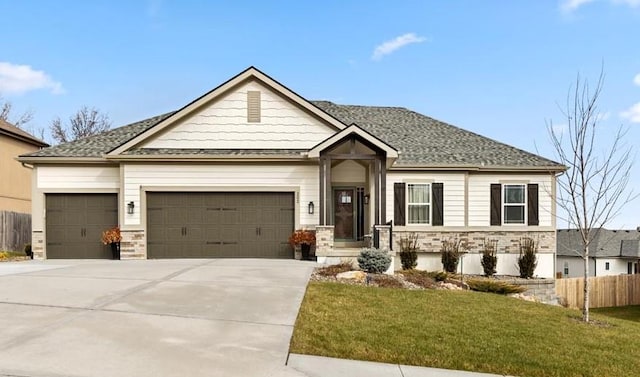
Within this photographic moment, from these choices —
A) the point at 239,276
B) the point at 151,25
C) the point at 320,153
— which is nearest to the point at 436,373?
the point at 239,276

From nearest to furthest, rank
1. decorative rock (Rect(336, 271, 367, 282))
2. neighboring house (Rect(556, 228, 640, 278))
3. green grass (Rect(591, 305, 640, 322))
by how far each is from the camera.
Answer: decorative rock (Rect(336, 271, 367, 282))
green grass (Rect(591, 305, 640, 322))
neighboring house (Rect(556, 228, 640, 278))

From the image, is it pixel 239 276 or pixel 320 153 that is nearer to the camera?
pixel 239 276

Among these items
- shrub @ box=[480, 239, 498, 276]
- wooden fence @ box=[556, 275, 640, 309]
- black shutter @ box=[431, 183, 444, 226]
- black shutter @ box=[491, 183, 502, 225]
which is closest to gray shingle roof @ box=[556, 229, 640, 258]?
wooden fence @ box=[556, 275, 640, 309]

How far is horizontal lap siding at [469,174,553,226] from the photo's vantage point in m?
17.5

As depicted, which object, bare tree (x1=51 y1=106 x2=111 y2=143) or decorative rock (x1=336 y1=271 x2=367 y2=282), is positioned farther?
bare tree (x1=51 y1=106 x2=111 y2=143)

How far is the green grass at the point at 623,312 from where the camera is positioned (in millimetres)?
19172

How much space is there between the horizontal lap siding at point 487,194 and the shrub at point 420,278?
4788mm

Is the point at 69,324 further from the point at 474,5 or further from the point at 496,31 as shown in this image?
the point at 496,31

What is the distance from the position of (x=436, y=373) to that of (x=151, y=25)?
53.7 feet

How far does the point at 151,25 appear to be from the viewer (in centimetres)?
1727

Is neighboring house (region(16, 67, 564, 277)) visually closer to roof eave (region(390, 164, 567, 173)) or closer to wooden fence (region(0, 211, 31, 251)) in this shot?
roof eave (region(390, 164, 567, 173))

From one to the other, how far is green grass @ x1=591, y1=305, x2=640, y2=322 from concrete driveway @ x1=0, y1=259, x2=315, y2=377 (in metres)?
15.4

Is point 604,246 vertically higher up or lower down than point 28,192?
lower down

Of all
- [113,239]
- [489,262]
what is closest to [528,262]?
[489,262]
